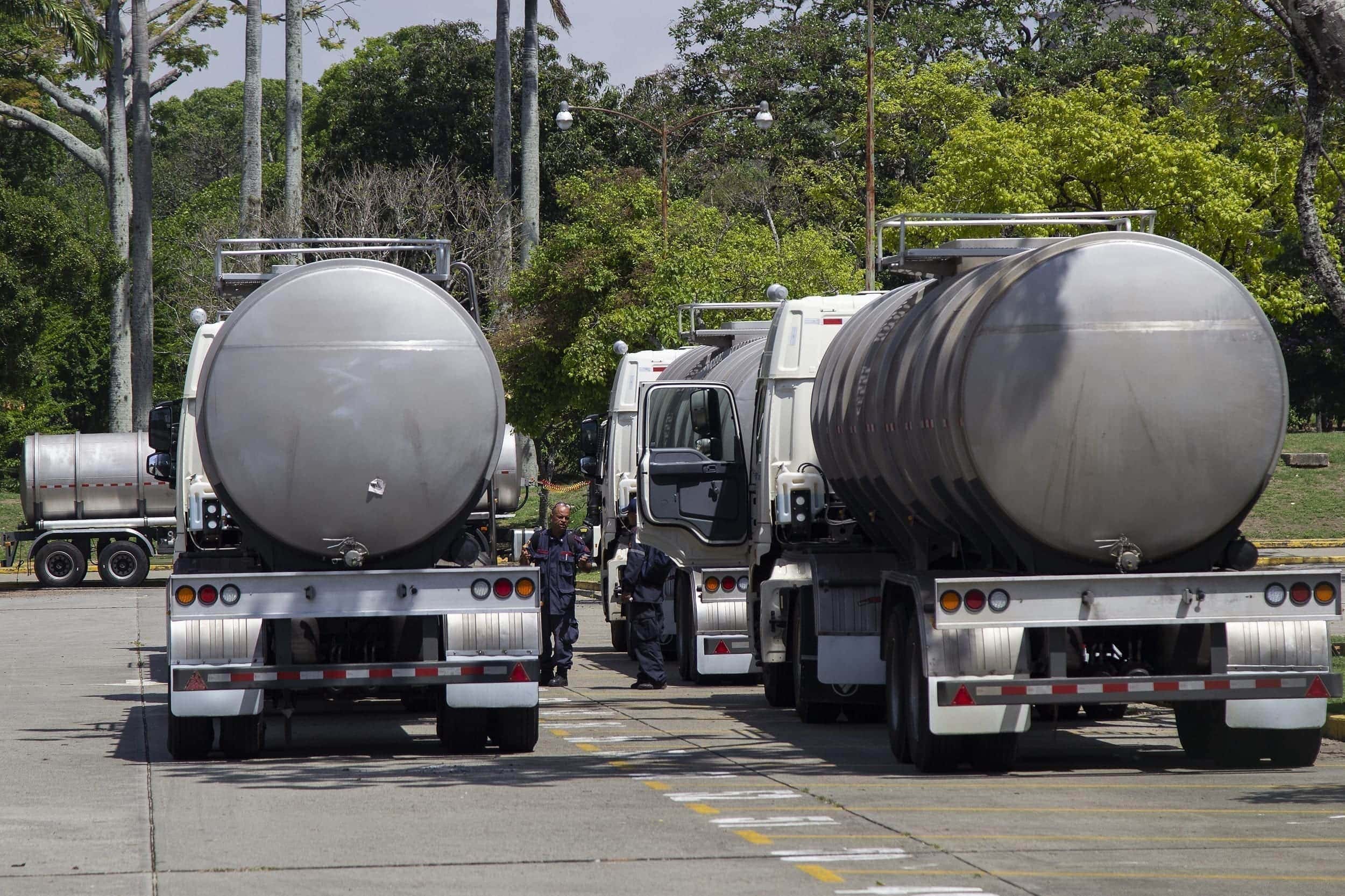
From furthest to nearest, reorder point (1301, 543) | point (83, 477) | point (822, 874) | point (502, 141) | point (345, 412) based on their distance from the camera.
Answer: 1. point (502, 141)
2. point (83, 477)
3. point (1301, 543)
4. point (345, 412)
5. point (822, 874)

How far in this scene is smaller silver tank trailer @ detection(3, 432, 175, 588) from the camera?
36.0 meters

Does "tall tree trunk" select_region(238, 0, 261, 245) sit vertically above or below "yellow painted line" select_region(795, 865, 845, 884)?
above

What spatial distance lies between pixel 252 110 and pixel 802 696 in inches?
1312

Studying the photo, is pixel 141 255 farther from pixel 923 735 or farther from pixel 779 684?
pixel 923 735

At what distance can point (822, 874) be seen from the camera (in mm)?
8000

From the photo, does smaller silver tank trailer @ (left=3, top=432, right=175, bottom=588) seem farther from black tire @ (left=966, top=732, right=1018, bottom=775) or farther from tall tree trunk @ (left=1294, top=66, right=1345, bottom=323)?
black tire @ (left=966, top=732, right=1018, bottom=775)

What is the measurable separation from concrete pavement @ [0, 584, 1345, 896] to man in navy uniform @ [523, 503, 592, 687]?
255cm

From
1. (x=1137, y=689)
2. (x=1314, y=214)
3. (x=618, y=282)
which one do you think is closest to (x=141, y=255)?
(x=618, y=282)

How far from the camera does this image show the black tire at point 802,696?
1436 cm

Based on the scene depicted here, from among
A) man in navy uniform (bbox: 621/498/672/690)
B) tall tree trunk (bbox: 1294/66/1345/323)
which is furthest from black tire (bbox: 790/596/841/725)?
tall tree trunk (bbox: 1294/66/1345/323)

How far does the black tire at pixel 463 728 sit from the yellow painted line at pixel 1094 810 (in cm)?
360

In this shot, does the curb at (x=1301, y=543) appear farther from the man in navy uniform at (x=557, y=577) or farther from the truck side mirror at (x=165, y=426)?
the truck side mirror at (x=165, y=426)

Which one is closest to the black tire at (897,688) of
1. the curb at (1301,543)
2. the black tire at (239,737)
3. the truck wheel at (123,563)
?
the black tire at (239,737)

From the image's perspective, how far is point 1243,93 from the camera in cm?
2395
